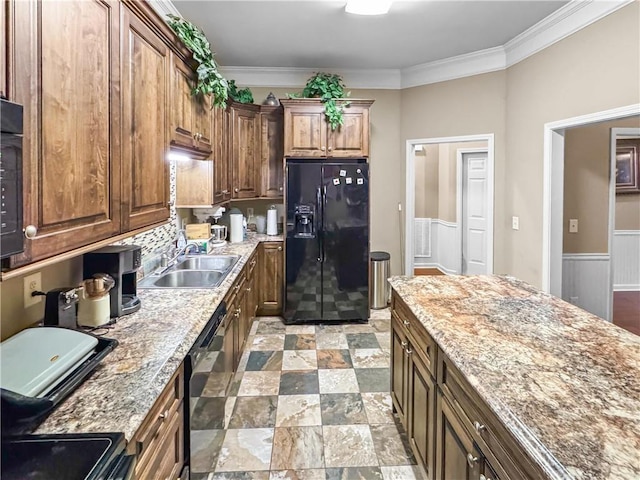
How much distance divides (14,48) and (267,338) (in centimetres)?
342

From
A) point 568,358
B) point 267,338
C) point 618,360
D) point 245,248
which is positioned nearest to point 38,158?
point 568,358

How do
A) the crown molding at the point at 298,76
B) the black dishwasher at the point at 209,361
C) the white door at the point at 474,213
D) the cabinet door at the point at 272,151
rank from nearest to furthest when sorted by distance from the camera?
1. the black dishwasher at the point at 209,361
2. the cabinet door at the point at 272,151
3. the crown molding at the point at 298,76
4. the white door at the point at 474,213

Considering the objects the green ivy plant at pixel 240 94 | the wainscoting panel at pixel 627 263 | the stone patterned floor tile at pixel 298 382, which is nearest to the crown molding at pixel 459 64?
the green ivy plant at pixel 240 94

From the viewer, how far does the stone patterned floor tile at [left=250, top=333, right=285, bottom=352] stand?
12.5ft

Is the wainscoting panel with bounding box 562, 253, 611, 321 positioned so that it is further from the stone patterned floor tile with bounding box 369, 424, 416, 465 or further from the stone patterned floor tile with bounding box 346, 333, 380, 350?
the stone patterned floor tile with bounding box 369, 424, 416, 465

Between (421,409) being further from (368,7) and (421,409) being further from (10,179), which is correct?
(368,7)

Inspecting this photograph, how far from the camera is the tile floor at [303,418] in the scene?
208cm

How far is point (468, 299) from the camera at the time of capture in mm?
2068

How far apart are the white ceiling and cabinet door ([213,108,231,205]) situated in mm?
741

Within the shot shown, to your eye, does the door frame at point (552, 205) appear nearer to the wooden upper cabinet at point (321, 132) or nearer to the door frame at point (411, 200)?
the door frame at point (411, 200)

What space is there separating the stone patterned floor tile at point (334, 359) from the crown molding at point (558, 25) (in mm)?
3175

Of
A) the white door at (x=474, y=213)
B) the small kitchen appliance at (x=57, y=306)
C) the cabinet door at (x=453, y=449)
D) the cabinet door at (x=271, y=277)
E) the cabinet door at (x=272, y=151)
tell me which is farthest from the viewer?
the white door at (x=474, y=213)

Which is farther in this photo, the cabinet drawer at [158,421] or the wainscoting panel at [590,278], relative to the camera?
the wainscoting panel at [590,278]

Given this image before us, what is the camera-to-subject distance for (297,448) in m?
2.31
